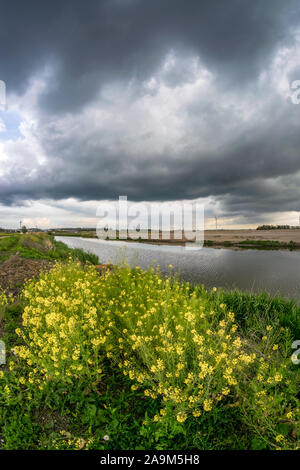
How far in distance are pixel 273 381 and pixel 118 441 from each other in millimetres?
2208

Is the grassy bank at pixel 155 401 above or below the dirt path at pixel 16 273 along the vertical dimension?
below

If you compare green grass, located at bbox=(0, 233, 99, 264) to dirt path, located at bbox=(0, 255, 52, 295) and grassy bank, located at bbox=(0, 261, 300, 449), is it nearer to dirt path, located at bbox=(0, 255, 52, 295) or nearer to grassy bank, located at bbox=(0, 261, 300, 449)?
dirt path, located at bbox=(0, 255, 52, 295)

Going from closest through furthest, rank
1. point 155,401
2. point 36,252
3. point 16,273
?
point 155,401, point 16,273, point 36,252

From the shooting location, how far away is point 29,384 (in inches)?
140

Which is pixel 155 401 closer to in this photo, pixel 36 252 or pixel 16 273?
pixel 16 273

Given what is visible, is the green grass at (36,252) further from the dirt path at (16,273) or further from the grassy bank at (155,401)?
the grassy bank at (155,401)

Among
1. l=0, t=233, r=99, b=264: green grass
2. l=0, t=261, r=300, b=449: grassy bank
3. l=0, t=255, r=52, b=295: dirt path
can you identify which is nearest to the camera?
l=0, t=261, r=300, b=449: grassy bank

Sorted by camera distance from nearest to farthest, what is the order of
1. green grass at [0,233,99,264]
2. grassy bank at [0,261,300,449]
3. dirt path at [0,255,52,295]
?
grassy bank at [0,261,300,449]
dirt path at [0,255,52,295]
green grass at [0,233,99,264]

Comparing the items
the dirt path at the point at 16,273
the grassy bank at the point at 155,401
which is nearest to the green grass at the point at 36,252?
the dirt path at the point at 16,273

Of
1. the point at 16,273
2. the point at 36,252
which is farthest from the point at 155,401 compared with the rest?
the point at 36,252

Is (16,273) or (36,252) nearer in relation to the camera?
(16,273)

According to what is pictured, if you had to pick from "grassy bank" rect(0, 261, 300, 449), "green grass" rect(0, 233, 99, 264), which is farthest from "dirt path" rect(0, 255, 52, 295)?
"grassy bank" rect(0, 261, 300, 449)
